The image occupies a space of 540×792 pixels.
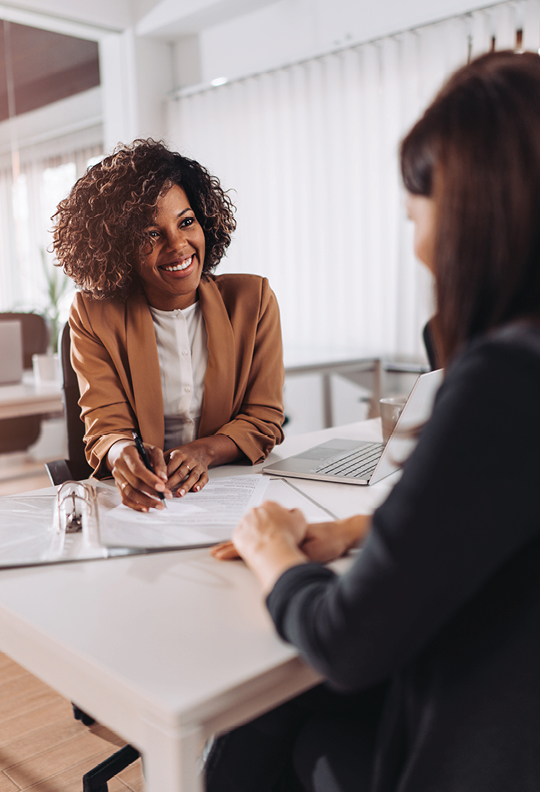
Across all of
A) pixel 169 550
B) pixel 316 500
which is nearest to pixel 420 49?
pixel 316 500

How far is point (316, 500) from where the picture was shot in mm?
1109

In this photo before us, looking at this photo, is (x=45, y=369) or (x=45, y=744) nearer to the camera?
(x=45, y=744)

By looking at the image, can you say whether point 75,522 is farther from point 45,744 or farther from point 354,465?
point 45,744

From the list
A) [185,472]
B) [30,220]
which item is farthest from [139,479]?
[30,220]

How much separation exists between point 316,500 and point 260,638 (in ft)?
1.46

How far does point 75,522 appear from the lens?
1.00 m

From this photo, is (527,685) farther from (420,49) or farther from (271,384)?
(420,49)

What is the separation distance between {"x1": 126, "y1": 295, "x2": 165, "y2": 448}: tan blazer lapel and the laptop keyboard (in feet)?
1.24

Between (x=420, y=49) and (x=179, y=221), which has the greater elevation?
(x=420, y=49)

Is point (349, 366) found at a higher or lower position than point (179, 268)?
lower

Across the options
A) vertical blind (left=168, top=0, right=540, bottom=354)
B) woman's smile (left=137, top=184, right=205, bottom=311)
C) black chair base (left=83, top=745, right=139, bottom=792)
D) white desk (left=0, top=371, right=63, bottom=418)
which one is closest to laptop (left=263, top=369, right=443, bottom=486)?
woman's smile (left=137, top=184, right=205, bottom=311)

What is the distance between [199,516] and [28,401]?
1846mm

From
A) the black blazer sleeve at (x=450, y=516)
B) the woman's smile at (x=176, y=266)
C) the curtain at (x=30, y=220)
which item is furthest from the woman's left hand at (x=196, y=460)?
the curtain at (x=30, y=220)

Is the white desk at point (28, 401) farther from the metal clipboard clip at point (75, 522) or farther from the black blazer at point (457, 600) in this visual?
the black blazer at point (457, 600)
